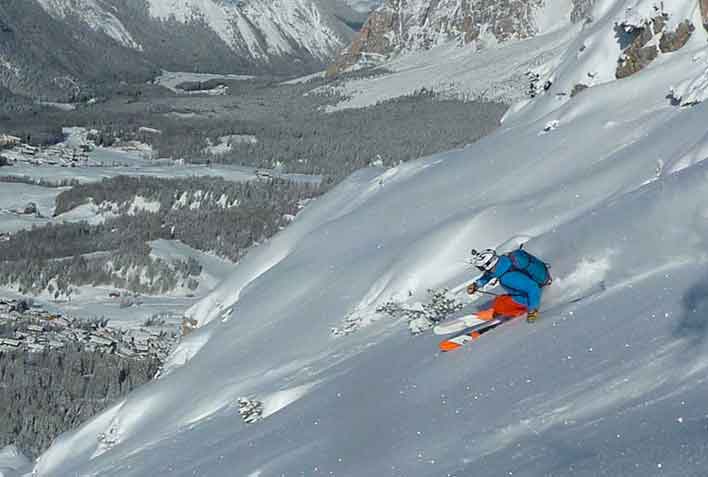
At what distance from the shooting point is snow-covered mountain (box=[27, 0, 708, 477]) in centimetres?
650

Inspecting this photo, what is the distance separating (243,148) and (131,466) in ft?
332

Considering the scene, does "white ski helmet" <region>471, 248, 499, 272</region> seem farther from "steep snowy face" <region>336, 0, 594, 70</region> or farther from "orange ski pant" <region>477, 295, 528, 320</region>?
"steep snowy face" <region>336, 0, 594, 70</region>

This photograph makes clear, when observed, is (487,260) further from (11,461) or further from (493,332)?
(11,461)

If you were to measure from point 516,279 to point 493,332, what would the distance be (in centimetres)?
58

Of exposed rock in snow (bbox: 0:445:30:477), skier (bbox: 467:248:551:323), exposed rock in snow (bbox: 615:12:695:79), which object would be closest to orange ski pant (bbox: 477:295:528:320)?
skier (bbox: 467:248:551:323)

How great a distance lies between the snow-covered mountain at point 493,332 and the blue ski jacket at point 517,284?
228 millimetres

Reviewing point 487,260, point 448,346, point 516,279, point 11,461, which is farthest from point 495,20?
point 448,346

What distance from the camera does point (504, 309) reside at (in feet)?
31.0

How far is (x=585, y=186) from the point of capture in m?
12.5

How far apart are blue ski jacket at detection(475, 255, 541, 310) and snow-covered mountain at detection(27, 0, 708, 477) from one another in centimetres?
23

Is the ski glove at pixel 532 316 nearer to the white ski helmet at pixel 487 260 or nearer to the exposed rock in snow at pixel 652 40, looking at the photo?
the white ski helmet at pixel 487 260

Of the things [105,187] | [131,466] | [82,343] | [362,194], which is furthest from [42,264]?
[131,466]

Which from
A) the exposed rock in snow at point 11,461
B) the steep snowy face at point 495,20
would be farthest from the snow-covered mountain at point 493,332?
the steep snowy face at point 495,20

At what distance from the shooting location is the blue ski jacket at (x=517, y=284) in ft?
29.9
